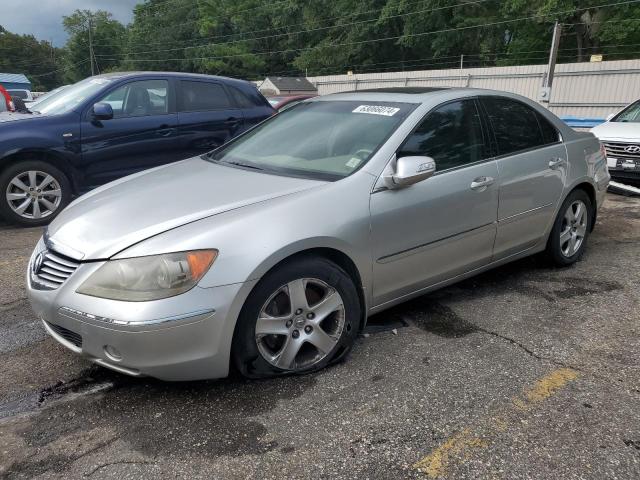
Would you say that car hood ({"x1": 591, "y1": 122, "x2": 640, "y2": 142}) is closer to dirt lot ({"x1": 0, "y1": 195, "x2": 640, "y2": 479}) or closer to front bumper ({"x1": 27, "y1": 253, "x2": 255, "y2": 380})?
dirt lot ({"x1": 0, "y1": 195, "x2": 640, "y2": 479})

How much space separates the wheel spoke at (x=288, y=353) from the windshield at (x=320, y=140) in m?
0.94

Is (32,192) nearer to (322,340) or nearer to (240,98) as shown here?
(240,98)

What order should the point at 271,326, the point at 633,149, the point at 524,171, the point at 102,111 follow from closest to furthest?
the point at 271,326
the point at 524,171
the point at 102,111
the point at 633,149

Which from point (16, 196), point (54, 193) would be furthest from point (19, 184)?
point (54, 193)

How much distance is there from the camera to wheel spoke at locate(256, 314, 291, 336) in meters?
2.73

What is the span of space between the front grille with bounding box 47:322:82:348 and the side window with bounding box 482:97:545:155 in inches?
116

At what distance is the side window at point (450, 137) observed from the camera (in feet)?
11.5

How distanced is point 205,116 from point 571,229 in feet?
14.7

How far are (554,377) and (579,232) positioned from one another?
7.39 ft

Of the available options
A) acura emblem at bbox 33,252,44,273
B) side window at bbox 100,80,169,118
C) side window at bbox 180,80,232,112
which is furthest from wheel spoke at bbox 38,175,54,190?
acura emblem at bbox 33,252,44,273

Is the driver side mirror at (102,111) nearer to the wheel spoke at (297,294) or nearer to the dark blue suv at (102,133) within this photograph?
the dark blue suv at (102,133)

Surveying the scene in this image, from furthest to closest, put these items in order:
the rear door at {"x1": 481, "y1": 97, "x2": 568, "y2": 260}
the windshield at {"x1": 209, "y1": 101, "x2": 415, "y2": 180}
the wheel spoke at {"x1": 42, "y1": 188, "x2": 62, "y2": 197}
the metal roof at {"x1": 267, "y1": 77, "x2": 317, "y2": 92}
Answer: the metal roof at {"x1": 267, "y1": 77, "x2": 317, "y2": 92}
the wheel spoke at {"x1": 42, "y1": 188, "x2": 62, "y2": 197}
the rear door at {"x1": 481, "y1": 97, "x2": 568, "y2": 260}
the windshield at {"x1": 209, "y1": 101, "x2": 415, "y2": 180}

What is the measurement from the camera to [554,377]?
2969mm

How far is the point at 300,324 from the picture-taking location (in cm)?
288
